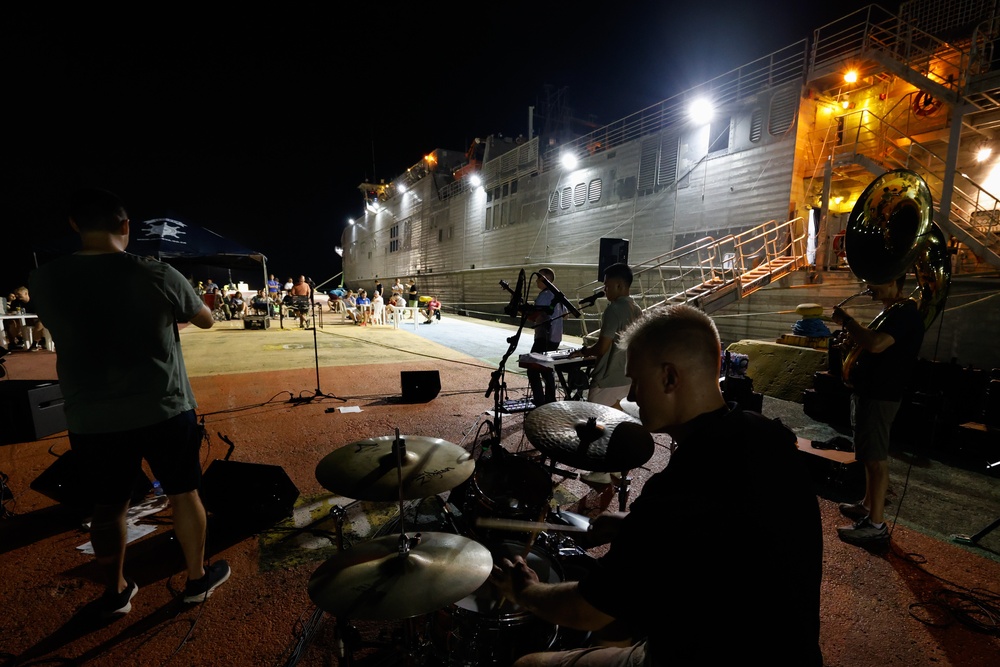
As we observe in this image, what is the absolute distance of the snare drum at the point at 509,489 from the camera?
2.58m

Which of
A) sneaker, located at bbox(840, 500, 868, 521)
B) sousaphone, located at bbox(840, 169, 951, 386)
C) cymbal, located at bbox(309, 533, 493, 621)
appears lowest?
sneaker, located at bbox(840, 500, 868, 521)

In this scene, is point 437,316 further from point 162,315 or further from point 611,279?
point 162,315

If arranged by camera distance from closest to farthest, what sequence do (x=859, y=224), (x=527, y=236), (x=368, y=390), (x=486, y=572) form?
Result: 1. (x=486, y=572)
2. (x=859, y=224)
3. (x=368, y=390)
4. (x=527, y=236)

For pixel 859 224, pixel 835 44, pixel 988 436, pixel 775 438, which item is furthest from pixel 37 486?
pixel 835 44

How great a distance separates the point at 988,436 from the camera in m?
4.94

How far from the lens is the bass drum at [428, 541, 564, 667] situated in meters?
1.83

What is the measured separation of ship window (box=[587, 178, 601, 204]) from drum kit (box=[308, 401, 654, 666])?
59.9 feet

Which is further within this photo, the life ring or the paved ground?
the life ring

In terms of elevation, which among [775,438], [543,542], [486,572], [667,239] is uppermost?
[667,239]

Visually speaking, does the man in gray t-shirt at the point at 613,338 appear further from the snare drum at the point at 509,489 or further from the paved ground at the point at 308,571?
the snare drum at the point at 509,489

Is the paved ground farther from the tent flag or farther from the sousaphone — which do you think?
the tent flag

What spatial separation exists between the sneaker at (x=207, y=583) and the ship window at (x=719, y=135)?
17727 mm

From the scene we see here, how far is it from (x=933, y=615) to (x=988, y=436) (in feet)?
12.2

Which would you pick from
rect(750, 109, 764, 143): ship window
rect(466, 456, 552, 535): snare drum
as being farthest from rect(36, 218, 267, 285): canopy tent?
rect(750, 109, 764, 143): ship window
